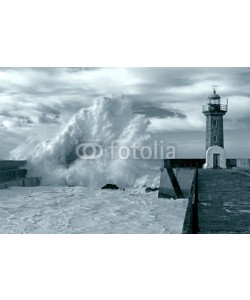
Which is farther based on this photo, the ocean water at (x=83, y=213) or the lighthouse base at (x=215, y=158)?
the lighthouse base at (x=215, y=158)

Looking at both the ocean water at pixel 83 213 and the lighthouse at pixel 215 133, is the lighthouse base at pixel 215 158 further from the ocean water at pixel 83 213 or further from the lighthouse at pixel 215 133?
the ocean water at pixel 83 213

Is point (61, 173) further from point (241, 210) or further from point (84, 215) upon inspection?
point (241, 210)

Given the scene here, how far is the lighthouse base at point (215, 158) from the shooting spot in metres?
17.2

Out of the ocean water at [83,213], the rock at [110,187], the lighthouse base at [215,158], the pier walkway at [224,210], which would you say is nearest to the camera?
Result: the pier walkway at [224,210]

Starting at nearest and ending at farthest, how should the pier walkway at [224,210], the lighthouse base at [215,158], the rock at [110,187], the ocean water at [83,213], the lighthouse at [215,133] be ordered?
the pier walkway at [224,210] < the ocean water at [83,213] < the lighthouse base at [215,158] < the lighthouse at [215,133] < the rock at [110,187]

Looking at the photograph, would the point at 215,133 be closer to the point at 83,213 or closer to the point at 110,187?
the point at 110,187

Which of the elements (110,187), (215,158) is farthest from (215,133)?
(110,187)

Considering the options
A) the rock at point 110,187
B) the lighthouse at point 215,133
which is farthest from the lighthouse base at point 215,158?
the rock at point 110,187

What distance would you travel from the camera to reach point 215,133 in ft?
60.3

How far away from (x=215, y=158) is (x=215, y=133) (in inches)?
56.4

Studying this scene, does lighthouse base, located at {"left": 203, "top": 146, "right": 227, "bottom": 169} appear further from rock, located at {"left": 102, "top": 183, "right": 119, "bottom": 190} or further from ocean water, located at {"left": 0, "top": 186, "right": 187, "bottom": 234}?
rock, located at {"left": 102, "top": 183, "right": 119, "bottom": 190}

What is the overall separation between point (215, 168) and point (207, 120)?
2.70m

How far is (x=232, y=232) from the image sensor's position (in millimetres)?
4859

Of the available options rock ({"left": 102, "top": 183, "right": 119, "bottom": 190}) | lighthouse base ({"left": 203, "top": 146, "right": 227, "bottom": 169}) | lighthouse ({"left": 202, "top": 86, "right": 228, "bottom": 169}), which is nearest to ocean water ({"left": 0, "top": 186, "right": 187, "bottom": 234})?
rock ({"left": 102, "top": 183, "right": 119, "bottom": 190})
